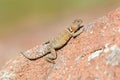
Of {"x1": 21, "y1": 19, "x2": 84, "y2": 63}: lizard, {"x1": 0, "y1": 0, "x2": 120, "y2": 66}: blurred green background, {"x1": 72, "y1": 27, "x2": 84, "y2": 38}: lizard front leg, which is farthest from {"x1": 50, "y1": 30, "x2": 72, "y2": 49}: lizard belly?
{"x1": 0, "y1": 0, "x2": 120, "y2": 66}: blurred green background

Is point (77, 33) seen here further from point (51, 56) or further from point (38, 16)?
point (38, 16)

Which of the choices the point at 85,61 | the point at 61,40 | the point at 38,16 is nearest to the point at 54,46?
the point at 61,40

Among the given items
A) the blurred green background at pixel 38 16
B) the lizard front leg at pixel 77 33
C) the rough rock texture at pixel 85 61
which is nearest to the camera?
the rough rock texture at pixel 85 61

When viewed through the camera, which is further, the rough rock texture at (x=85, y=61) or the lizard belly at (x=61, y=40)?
the lizard belly at (x=61, y=40)

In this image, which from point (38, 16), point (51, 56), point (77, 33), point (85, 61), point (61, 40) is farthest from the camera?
point (38, 16)

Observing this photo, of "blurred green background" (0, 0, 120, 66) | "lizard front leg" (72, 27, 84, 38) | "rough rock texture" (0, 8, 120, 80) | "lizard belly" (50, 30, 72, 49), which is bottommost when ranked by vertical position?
"rough rock texture" (0, 8, 120, 80)

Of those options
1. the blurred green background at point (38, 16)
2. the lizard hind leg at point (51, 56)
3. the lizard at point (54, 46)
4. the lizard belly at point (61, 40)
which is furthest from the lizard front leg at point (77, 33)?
the blurred green background at point (38, 16)

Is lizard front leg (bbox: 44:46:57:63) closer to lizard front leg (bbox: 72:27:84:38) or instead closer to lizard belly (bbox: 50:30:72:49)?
lizard belly (bbox: 50:30:72:49)

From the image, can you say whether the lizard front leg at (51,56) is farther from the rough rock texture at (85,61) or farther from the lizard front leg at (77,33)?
the lizard front leg at (77,33)
